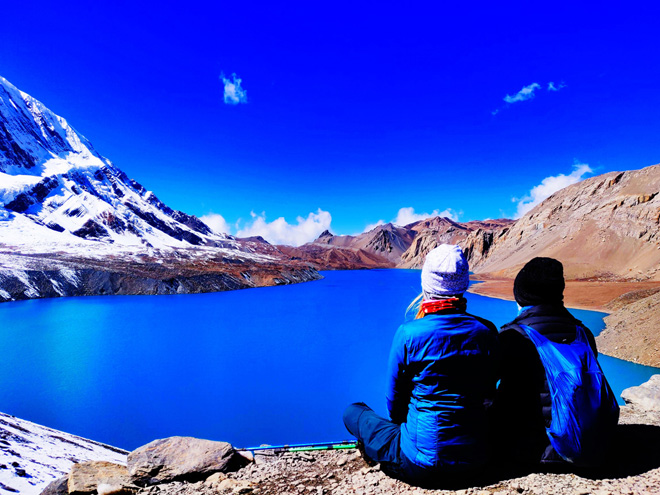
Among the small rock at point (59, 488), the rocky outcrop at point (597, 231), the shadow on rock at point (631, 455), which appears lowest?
the small rock at point (59, 488)

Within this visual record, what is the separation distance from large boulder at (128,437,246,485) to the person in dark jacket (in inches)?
114

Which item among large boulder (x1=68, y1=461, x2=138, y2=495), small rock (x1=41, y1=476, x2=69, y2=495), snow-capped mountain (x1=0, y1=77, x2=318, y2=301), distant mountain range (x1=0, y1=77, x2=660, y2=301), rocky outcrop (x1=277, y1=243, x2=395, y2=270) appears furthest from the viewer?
rocky outcrop (x1=277, y1=243, x2=395, y2=270)

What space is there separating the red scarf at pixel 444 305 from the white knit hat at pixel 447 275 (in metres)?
0.06

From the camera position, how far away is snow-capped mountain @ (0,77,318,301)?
4712cm

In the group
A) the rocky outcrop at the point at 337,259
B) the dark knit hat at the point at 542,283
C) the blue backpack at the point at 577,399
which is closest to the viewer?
the blue backpack at the point at 577,399

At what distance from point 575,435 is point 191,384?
42.4ft

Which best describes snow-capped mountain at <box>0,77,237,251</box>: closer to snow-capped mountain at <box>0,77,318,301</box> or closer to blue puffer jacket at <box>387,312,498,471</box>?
snow-capped mountain at <box>0,77,318,301</box>

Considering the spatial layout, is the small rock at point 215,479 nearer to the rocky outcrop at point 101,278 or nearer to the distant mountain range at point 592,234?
the distant mountain range at point 592,234

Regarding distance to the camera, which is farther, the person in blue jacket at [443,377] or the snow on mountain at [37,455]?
the snow on mountain at [37,455]

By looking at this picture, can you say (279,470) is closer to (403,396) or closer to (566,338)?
(403,396)

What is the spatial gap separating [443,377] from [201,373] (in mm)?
13917

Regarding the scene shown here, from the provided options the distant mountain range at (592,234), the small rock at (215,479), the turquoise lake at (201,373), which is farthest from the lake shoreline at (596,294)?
the small rock at (215,479)

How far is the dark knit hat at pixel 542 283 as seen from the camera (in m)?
2.50

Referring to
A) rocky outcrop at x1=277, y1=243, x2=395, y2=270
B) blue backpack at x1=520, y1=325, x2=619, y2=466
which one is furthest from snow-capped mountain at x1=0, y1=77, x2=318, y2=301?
blue backpack at x1=520, y1=325, x2=619, y2=466
